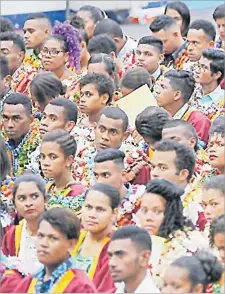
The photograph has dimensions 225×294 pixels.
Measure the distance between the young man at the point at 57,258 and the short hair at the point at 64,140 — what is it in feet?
3.70

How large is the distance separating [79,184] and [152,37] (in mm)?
2596

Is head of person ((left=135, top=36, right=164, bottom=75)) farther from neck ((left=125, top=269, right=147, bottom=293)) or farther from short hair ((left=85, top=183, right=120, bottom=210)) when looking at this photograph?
neck ((left=125, top=269, right=147, bottom=293))

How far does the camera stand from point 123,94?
873cm

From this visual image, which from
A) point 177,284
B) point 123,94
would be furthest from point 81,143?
point 177,284

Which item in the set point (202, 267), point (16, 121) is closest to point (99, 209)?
point (202, 267)

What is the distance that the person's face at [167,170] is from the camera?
7.06 m

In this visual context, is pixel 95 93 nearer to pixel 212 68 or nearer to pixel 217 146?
pixel 212 68

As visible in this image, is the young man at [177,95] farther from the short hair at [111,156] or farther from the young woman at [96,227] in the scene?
the young woman at [96,227]

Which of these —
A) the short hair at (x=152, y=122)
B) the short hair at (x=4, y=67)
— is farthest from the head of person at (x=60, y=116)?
the short hair at (x=4, y=67)

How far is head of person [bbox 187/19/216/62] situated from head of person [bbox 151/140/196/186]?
2701 mm

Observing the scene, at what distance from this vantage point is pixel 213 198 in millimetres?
6711

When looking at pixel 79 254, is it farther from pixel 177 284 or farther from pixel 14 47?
pixel 14 47

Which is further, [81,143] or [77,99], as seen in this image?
[77,99]

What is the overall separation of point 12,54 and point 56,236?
3823 millimetres
